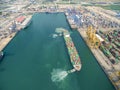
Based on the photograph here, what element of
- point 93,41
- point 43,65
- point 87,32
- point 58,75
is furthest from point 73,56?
point 87,32

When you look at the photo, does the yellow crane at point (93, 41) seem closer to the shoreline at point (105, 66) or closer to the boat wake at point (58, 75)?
the shoreline at point (105, 66)

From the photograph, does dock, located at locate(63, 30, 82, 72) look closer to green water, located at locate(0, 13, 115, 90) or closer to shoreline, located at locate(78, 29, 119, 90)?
green water, located at locate(0, 13, 115, 90)

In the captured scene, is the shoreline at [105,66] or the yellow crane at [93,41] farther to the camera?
the yellow crane at [93,41]

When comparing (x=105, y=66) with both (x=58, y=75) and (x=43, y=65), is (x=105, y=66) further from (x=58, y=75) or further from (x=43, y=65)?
(x=43, y=65)

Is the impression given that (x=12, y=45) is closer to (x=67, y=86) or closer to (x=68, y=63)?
(x=68, y=63)

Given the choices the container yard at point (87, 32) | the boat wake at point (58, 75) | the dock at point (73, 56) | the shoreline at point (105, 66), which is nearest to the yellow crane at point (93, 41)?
the container yard at point (87, 32)

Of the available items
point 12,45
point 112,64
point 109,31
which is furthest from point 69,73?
point 109,31

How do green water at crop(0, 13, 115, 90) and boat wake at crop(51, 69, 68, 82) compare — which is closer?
green water at crop(0, 13, 115, 90)

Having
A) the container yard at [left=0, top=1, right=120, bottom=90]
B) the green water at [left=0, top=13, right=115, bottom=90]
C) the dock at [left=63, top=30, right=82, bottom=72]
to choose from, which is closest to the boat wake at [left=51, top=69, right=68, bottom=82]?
the green water at [left=0, top=13, right=115, bottom=90]
